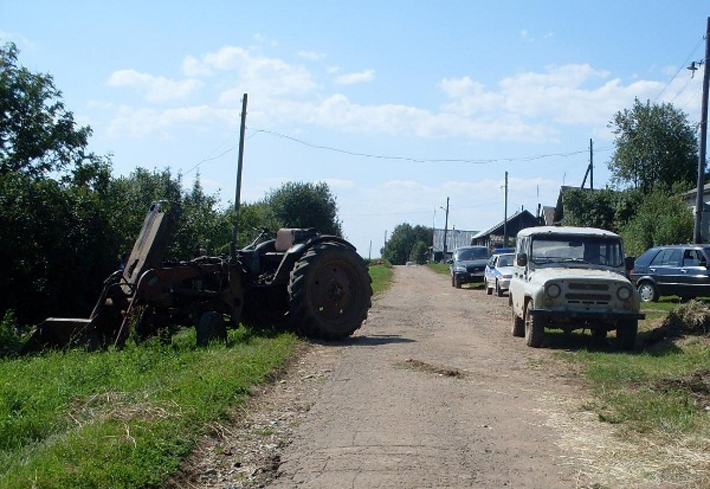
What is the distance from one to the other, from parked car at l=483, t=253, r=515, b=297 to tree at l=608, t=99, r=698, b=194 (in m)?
23.8

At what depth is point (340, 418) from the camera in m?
7.98

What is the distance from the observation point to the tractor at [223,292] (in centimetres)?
1166

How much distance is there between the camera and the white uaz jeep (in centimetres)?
1309

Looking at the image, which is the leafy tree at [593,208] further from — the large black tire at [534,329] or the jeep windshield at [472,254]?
the large black tire at [534,329]

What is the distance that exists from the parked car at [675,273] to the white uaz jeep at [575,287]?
412 inches

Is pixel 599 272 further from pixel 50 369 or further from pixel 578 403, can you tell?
pixel 50 369

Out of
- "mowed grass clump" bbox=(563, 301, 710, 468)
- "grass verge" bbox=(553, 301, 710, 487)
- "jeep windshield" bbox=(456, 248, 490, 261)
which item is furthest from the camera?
"jeep windshield" bbox=(456, 248, 490, 261)

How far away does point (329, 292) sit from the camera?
1437 cm

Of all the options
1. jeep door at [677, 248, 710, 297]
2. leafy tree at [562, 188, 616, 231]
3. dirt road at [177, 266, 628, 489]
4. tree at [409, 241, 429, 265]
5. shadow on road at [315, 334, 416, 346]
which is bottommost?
dirt road at [177, 266, 628, 489]

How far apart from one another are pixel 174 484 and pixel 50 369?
4286mm

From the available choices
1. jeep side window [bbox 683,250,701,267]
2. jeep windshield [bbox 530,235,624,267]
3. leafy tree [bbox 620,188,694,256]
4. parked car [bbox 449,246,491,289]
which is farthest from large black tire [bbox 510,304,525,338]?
leafy tree [bbox 620,188,694,256]

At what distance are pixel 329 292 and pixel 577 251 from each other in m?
4.66

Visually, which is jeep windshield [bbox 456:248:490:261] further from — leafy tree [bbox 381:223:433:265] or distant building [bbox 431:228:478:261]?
leafy tree [bbox 381:223:433:265]

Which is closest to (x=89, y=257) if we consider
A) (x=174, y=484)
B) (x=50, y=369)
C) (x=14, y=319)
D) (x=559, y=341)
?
(x=14, y=319)
